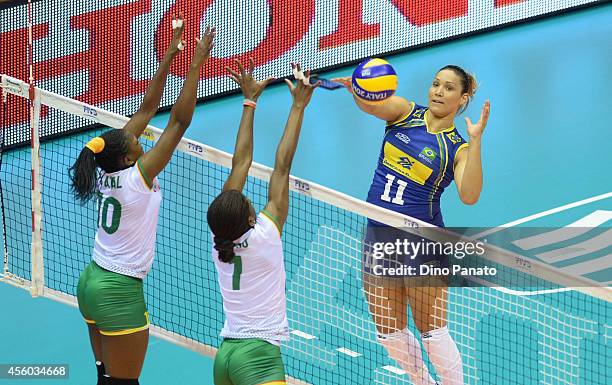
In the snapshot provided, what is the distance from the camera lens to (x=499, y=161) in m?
13.4

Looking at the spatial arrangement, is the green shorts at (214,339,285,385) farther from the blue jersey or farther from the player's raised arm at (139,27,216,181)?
the blue jersey

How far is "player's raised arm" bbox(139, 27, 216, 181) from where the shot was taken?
7070 millimetres

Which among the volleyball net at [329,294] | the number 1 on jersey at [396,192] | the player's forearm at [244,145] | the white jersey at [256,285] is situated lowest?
the volleyball net at [329,294]

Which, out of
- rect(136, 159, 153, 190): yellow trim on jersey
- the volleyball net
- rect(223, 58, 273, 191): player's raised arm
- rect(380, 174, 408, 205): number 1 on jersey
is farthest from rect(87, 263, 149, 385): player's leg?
rect(380, 174, 408, 205): number 1 on jersey

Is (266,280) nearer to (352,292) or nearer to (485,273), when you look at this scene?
(485,273)

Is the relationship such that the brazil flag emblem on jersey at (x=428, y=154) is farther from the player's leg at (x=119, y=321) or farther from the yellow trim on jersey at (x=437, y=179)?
the player's leg at (x=119, y=321)

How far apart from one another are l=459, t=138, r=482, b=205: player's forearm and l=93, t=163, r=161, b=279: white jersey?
2.00 m

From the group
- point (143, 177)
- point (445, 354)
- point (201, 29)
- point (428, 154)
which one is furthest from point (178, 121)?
point (201, 29)

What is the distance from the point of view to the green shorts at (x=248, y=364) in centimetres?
630

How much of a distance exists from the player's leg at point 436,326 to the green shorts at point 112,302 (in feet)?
5.94

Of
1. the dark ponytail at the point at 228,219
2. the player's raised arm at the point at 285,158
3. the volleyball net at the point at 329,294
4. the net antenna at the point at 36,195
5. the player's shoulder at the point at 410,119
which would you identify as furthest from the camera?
the net antenna at the point at 36,195

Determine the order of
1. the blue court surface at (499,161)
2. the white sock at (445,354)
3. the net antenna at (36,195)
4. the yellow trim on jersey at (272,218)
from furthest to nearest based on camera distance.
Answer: the blue court surface at (499,161)
the net antenna at (36,195)
the white sock at (445,354)
the yellow trim on jersey at (272,218)

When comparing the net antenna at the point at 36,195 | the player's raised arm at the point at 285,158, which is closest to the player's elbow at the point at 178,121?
the player's raised arm at the point at 285,158

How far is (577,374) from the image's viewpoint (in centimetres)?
855
